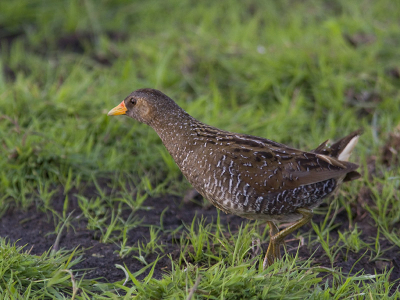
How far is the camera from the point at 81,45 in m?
7.25

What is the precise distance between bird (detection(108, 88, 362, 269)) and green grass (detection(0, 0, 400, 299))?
0.28 meters

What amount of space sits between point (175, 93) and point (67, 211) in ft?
6.78

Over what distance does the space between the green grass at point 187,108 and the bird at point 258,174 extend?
282 mm

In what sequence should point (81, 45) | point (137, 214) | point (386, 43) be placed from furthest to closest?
point (81, 45) < point (386, 43) < point (137, 214)

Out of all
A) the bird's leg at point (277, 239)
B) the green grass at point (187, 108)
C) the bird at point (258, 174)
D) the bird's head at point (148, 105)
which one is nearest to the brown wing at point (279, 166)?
the bird at point (258, 174)

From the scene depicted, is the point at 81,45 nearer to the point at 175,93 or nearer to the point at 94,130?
the point at 175,93

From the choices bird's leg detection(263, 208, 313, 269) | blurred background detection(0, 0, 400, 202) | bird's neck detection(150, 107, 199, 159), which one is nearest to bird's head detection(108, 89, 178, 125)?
bird's neck detection(150, 107, 199, 159)

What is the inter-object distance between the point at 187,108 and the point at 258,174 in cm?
228

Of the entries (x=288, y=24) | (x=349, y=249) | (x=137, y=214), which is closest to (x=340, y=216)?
(x=349, y=249)

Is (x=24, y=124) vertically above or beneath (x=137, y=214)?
above

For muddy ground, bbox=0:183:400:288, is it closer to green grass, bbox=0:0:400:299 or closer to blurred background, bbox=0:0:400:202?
green grass, bbox=0:0:400:299

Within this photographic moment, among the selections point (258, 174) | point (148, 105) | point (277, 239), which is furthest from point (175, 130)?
point (277, 239)

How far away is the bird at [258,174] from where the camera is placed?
353 centimetres

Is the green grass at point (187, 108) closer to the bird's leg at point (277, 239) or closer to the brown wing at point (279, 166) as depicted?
the bird's leg at point (277, 239)
